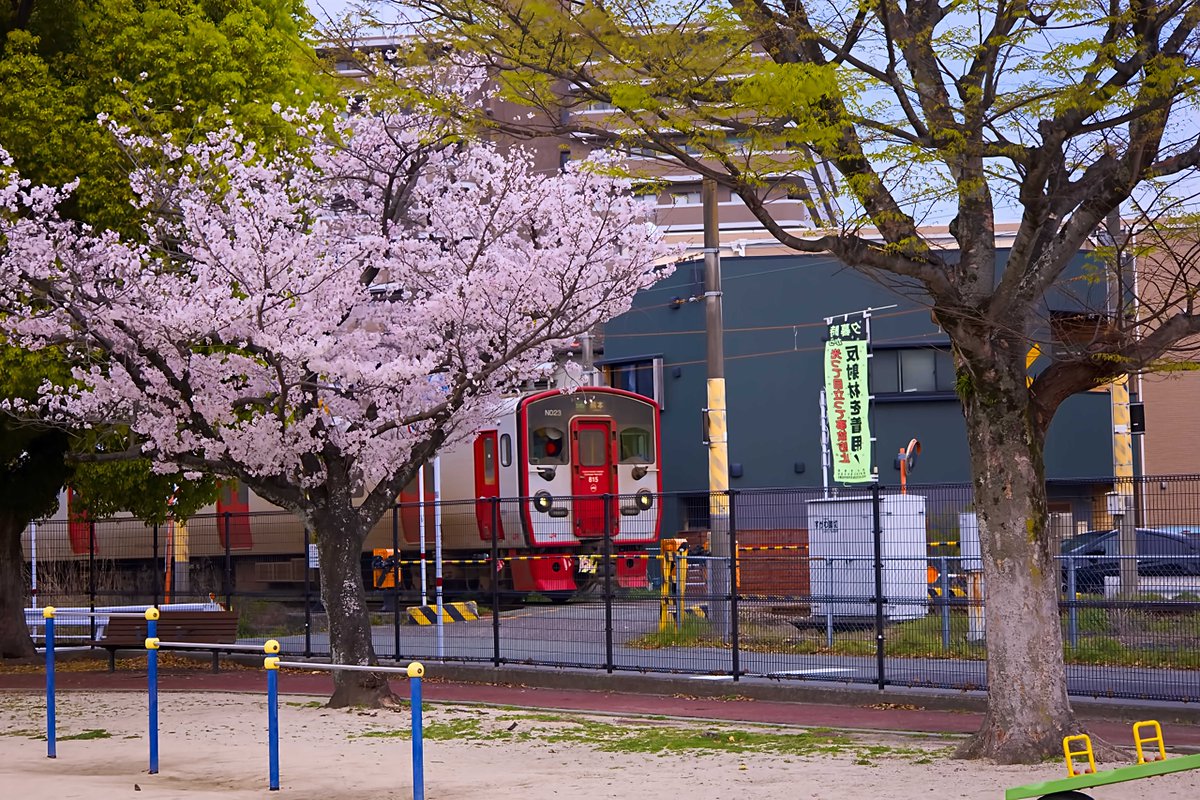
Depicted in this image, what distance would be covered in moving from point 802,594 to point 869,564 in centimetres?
93

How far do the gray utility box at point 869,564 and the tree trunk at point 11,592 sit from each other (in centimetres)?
1272

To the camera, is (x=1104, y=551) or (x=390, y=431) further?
(x=390, y=431)

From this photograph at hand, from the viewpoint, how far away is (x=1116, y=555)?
13.3 meters

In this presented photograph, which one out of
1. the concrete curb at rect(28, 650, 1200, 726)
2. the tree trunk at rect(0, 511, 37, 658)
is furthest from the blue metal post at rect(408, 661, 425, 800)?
the tree trunk at rect(0, 511, 37, 658)

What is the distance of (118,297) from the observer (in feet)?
48.4

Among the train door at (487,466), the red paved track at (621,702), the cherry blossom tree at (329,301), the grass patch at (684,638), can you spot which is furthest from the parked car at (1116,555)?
the train door at (487,466)

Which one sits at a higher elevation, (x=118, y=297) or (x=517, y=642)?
(x=118, y=297)

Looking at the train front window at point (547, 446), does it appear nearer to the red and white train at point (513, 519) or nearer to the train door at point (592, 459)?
the red and white train at point (513, 519)

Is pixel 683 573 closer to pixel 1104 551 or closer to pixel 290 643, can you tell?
pixel 1104 551

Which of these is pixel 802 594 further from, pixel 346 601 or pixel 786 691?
pixel 346 601

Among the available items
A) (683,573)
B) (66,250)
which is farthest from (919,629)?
(66,250)

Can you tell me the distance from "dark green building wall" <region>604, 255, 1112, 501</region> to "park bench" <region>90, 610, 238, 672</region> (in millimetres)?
18099

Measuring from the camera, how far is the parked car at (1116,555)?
12.8m

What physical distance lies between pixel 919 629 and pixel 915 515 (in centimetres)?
122
